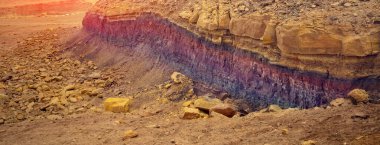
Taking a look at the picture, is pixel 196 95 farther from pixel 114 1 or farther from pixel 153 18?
pixel 114 1

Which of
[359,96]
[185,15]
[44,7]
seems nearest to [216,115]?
[359,96]

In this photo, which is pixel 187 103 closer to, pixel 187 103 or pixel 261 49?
pixel 187 103

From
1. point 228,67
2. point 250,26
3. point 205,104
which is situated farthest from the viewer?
point 228,67

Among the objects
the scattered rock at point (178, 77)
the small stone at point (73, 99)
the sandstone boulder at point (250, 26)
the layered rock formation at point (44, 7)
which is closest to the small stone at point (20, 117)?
the small stone at point (73, 99)

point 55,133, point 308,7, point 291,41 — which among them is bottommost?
point 55,133

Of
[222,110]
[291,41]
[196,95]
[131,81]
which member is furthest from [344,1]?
[131,81]

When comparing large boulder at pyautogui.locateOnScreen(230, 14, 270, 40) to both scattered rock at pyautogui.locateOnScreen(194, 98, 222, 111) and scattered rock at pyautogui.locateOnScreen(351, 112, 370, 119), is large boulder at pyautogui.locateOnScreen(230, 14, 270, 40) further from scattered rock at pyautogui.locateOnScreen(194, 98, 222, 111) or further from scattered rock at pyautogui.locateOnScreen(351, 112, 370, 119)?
scattered rock at pyautogui.locateOnScreen(351, 112, 370, 119)
